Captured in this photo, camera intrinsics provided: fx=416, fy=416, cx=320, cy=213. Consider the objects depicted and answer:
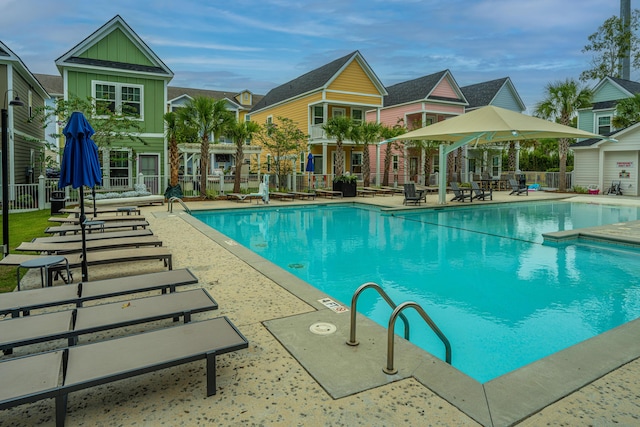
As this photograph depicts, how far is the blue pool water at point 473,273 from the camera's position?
518 cm

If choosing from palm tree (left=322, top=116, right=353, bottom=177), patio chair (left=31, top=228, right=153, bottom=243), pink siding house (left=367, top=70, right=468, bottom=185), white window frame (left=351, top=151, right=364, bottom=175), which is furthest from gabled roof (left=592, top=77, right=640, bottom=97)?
patio chair (left=31, top=228, right=153, bottom=243)

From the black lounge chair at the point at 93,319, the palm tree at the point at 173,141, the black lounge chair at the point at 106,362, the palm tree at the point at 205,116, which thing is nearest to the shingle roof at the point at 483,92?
the palm tree at the point at 205,116

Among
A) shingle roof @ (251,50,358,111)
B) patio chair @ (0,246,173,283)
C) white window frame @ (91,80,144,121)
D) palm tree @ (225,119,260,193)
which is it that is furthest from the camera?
shingle roof @ (251,50,358,111)

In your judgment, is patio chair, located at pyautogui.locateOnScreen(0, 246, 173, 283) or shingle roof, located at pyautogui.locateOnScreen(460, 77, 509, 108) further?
shingle roof, located at pyautogui.locateOnScreen(460, 77, 509, 108)

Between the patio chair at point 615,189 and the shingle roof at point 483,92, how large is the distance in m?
11.3

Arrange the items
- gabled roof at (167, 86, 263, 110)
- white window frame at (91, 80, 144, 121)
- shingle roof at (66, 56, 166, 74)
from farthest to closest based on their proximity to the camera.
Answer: gabled roof at (167, 86, 263, 110), white window frame at (91, 80, 144, 121), shingle roof at (66, 56, 166, 74)

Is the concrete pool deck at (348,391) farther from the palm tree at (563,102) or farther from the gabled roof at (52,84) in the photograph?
the gabled roof at (52,84)

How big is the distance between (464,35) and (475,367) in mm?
59160

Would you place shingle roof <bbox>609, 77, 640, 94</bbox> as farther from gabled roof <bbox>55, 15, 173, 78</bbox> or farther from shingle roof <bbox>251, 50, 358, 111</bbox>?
gabled roof <bbox>55, 15, 173, 78</bbox>

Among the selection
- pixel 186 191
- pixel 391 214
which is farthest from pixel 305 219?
pixel 186 191

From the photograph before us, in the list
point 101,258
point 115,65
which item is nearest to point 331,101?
point 115,65

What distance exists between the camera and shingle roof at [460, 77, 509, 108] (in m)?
33.7

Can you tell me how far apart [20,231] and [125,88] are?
1163 cm

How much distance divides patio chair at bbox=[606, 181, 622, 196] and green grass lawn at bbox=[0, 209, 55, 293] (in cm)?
2850
